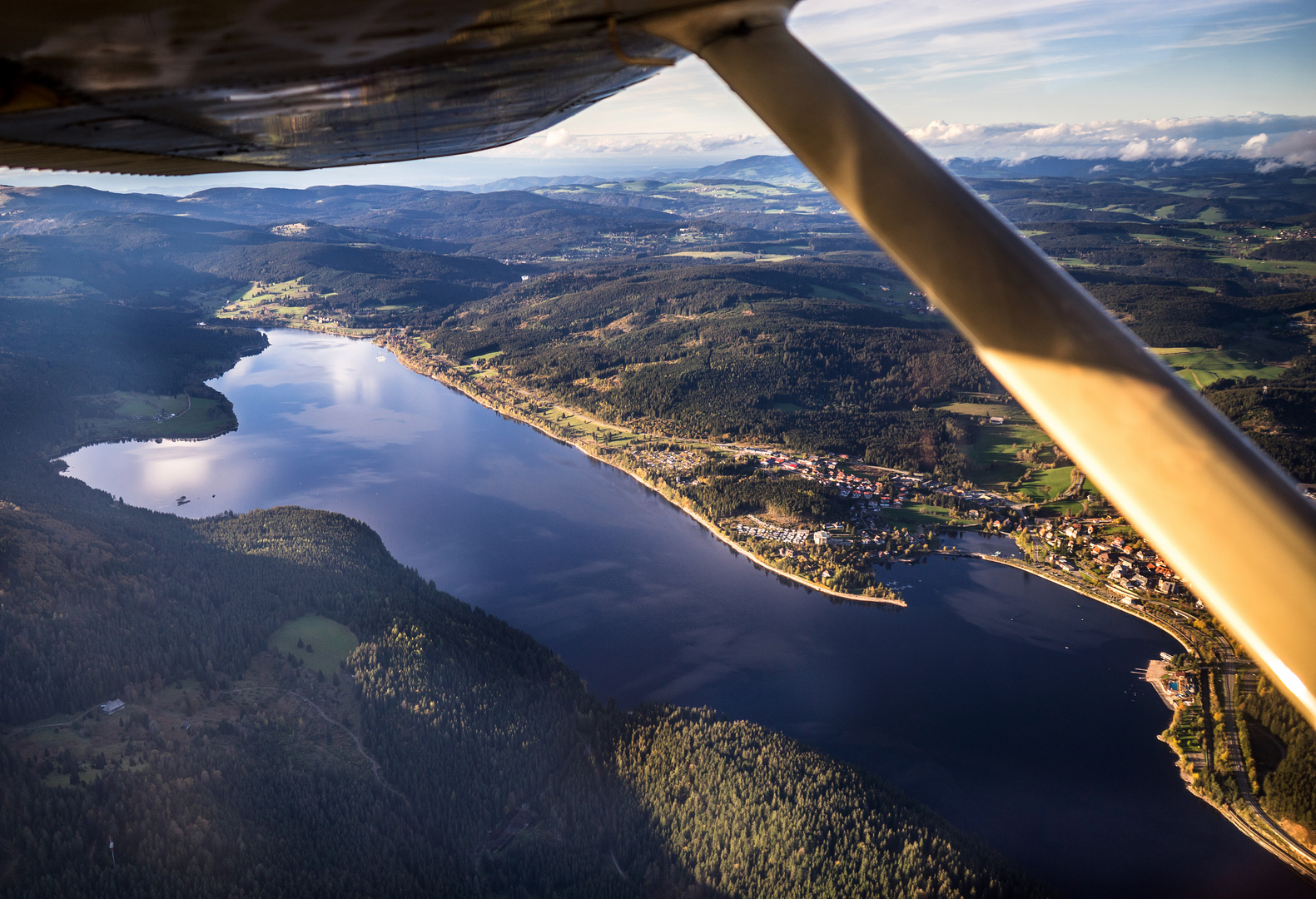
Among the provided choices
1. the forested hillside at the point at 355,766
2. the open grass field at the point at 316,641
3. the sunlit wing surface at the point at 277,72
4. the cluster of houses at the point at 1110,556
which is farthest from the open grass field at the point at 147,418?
the sunlit wing surface at the point at 277,72

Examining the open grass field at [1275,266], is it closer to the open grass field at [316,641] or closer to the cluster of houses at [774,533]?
the cluster of houses at [774,533]

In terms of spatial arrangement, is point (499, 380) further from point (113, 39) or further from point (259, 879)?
point (113, 39)

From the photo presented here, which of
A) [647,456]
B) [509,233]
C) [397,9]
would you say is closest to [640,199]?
[509,233]

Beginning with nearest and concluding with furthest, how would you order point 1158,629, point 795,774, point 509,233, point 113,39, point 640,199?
point 113,39 < point 795,774 < point 1158,629 < point 509,233 < point 640,199

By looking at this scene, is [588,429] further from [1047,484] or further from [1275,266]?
[1275,266]

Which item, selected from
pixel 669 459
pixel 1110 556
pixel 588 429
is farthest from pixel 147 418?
pixel 1110 556

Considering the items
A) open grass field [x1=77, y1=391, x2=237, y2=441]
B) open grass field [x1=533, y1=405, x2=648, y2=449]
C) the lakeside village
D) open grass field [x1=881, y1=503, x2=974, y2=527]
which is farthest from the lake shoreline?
open grass field [x1=77, y1=391, x2=237, y2=441]

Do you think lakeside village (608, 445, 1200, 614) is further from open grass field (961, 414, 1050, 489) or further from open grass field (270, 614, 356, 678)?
open grass field (270, 614, 356, 678)
